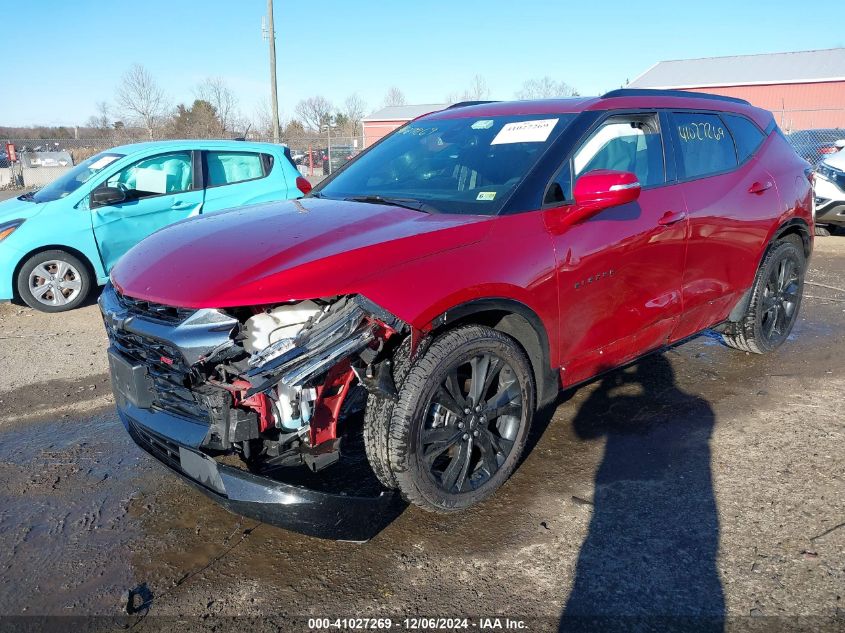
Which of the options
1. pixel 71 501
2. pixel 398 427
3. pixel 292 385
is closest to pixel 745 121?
pixel 398 427

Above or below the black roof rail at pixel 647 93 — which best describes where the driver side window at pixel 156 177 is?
below

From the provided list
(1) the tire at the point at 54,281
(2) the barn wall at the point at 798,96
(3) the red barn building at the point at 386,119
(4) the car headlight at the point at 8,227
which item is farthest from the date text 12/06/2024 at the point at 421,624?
(3) the red barn building at the point at 386,119

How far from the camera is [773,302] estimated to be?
16.4 feet

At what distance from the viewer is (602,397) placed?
4.41 metres

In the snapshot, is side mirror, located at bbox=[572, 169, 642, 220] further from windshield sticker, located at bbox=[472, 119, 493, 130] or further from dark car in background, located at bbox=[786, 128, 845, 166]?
dark car in background, located at bbox=[786, 128, 845, 166]

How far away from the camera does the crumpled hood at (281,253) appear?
8.09 feet

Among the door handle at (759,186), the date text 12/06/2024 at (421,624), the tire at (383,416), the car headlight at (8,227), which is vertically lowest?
the date text 12/06/2024 at (421,624)

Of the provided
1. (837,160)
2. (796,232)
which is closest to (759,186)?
(796,232)

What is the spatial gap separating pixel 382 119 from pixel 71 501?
47.0 metres

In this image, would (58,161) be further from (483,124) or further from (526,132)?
(526,132)

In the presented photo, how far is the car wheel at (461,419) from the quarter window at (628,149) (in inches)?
44.3

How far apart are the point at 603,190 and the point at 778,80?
4407 cm

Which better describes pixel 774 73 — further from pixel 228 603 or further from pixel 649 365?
pixel 228 603

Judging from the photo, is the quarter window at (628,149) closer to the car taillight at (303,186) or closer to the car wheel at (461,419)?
the car wheel at (461,419)
